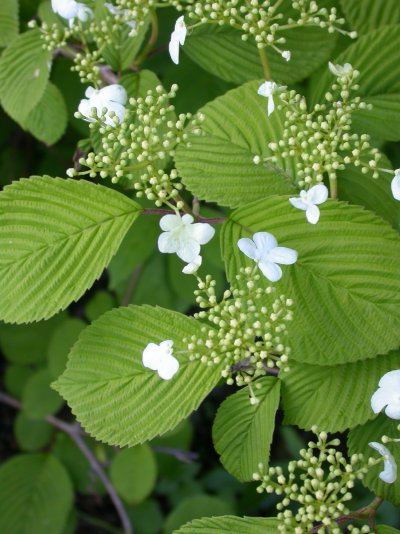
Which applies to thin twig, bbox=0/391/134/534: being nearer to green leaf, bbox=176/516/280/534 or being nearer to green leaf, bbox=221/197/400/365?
green leaf, bbox=176/516/280/534

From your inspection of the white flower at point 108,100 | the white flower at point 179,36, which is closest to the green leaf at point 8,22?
the white flower at point 108,100

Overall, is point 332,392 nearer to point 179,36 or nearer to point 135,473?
point 179,36

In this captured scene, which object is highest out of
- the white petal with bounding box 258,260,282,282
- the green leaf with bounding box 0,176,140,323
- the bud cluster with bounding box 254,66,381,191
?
the bud cluster with bounding box 254,66,381,191

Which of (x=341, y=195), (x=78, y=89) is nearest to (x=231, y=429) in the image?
(x=341, y=195)

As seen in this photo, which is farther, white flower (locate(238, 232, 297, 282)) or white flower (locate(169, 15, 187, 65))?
white flower (locate(169, 15, 187, 65))

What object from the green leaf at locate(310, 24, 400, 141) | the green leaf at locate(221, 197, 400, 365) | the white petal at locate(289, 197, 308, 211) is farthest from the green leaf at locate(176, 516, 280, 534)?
the green leaf at locate(310, 24, 400, 141)

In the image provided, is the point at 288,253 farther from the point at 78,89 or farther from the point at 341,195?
the point at 78,89
